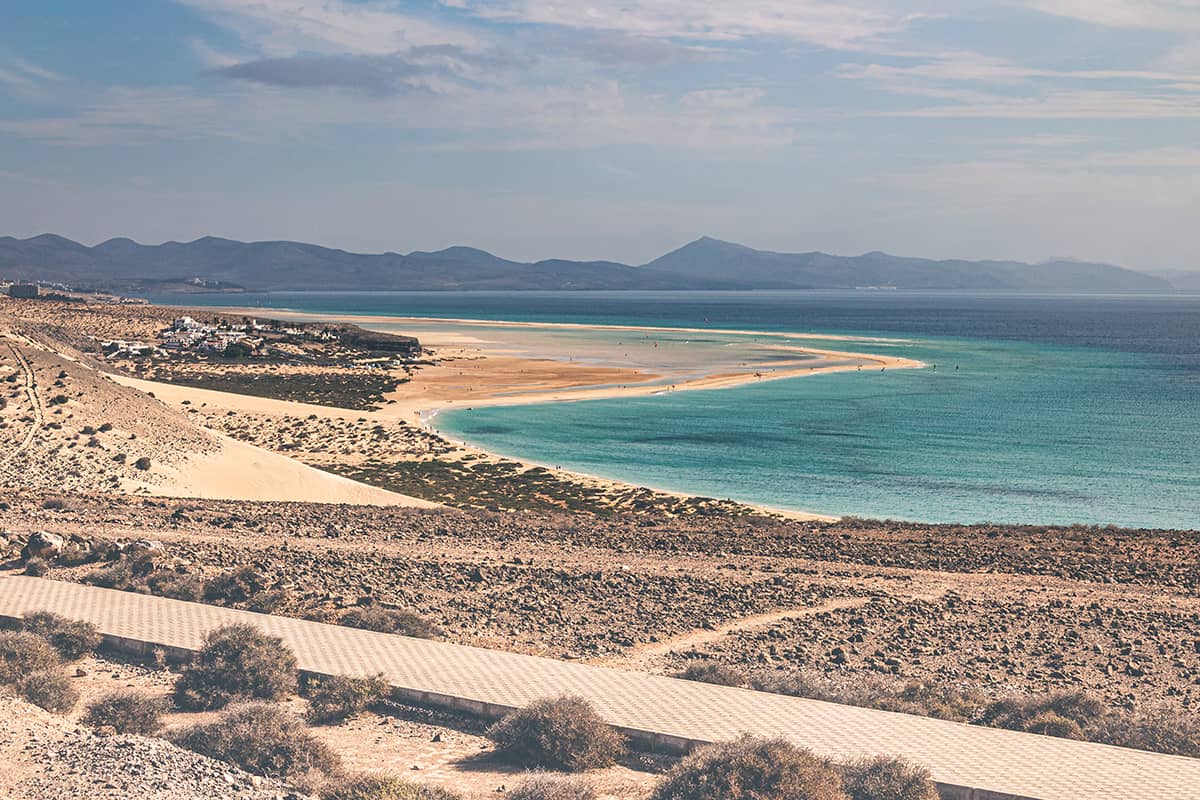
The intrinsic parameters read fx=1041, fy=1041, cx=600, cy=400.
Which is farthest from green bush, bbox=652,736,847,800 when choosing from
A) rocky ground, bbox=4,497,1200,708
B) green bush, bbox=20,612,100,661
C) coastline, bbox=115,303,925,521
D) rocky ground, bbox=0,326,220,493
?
rocky ground, bbox=0,326,220,493

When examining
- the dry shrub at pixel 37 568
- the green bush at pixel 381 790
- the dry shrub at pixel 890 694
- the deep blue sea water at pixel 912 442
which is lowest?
the deep blue sea water at pixel 912 442

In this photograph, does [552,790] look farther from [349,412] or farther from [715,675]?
[349,412]

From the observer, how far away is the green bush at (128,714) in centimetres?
1148

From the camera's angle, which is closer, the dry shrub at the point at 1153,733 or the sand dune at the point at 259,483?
the dry shrub at the point at 1153,733

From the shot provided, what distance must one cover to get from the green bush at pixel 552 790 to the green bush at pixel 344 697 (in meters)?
2.87

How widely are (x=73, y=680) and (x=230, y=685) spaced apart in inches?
91.2

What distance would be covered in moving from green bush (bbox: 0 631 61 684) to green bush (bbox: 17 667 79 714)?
30 centimetres

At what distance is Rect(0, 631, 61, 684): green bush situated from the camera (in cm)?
1262

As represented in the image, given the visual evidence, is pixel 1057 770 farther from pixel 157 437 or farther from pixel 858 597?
pixel 157 437

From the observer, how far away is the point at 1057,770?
10719 mm

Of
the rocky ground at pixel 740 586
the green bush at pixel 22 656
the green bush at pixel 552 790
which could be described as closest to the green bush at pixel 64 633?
the green bush at pixel 22 656

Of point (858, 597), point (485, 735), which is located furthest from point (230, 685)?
point (858, 597)

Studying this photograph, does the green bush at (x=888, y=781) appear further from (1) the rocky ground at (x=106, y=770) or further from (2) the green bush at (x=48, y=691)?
(2) the green bush at (x=48, y=691)

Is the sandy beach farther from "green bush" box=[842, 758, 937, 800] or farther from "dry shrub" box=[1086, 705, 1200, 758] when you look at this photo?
"green bush" box=[842, 758, 937, 800]
